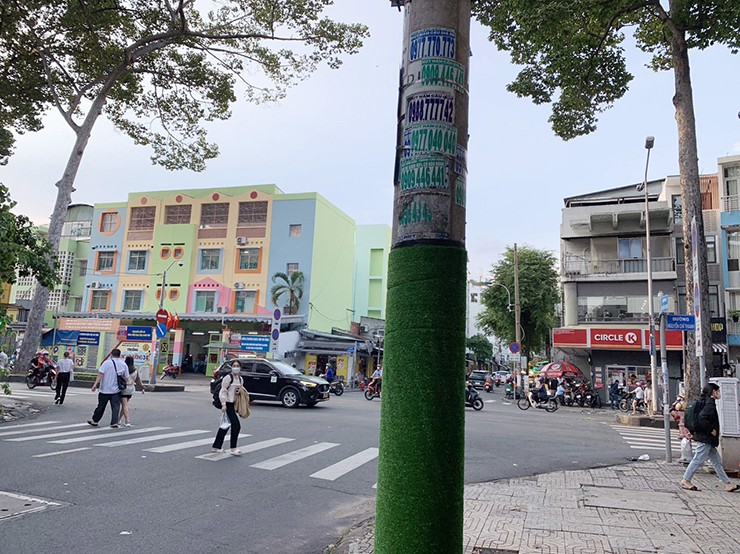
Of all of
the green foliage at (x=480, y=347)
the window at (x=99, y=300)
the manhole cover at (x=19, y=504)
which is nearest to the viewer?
the manhole cover at (x=19, y=504)

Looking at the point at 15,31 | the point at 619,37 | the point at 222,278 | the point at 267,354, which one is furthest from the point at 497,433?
the point at 222,278

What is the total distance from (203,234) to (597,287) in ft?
101

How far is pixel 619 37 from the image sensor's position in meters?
14.8

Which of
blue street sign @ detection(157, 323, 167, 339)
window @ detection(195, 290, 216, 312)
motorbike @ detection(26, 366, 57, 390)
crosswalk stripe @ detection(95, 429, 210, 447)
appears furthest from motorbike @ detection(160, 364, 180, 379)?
crosswalk stripe @ detection(95, 429, 210, 447)

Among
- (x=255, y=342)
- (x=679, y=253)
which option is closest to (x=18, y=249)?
(x=255, y=342)

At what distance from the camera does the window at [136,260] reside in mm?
47719

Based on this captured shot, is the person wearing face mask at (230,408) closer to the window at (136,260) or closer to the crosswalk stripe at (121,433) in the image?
the crosswalk stripe at (121,433)

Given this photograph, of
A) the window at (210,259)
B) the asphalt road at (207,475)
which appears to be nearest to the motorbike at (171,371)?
the window at (210,259)

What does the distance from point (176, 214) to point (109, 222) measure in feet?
22.4

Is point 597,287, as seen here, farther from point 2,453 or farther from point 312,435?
point 2,453

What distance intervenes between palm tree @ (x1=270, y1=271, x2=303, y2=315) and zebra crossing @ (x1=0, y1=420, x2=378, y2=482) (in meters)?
29.8

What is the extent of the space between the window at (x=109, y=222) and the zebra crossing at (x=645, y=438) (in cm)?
4404

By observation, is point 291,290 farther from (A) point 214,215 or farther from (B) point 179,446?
(B) point 179,446

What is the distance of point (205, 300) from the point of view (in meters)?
45.2
